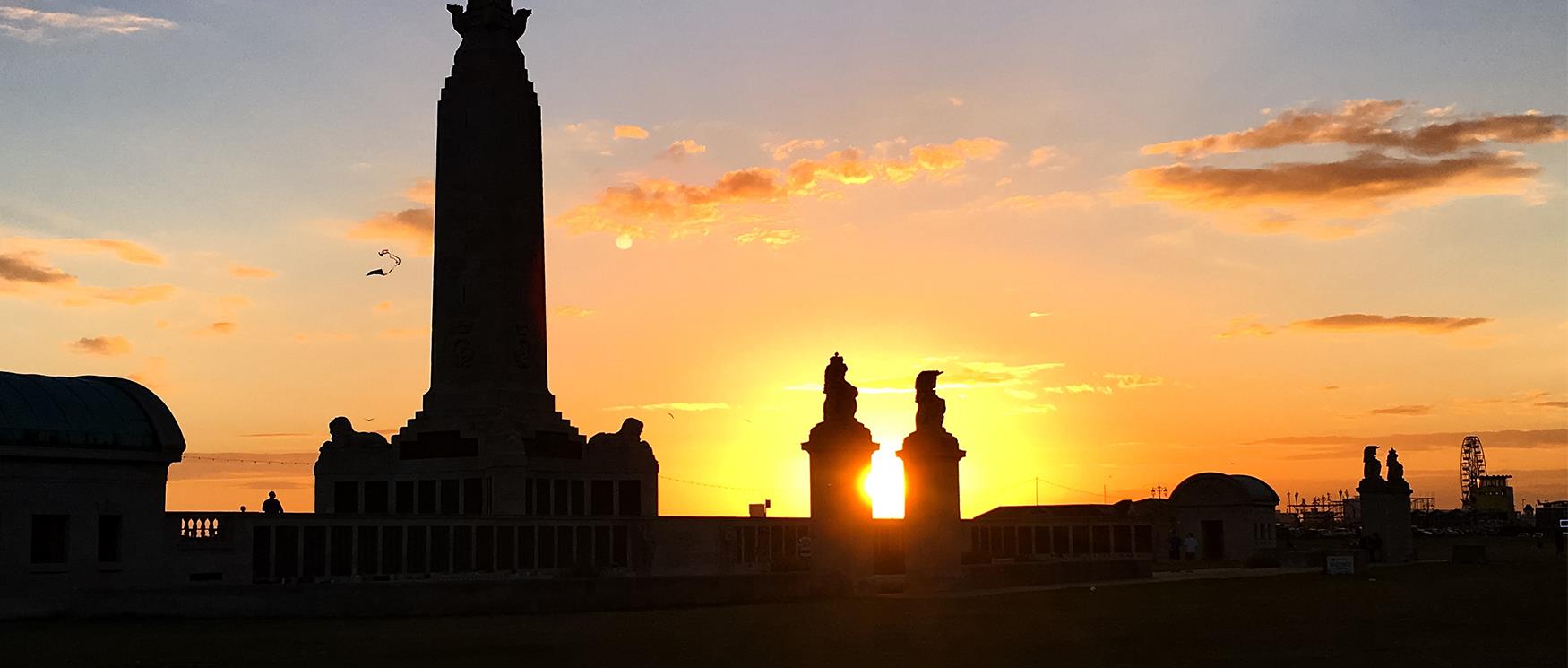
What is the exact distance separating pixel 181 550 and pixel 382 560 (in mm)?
8819

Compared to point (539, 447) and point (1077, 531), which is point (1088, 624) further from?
point (1077, 531)

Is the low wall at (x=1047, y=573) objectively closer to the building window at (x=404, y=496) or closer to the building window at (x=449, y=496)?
the building window at (x=449, y=496)

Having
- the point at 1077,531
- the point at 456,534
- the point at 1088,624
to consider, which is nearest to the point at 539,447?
the point at 456,534

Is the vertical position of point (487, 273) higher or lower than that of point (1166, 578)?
higher

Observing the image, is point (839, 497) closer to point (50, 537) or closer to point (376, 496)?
point (50, 537)

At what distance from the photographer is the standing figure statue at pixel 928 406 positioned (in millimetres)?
52125

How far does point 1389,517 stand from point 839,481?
152 feet

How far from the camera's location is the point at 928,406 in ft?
171

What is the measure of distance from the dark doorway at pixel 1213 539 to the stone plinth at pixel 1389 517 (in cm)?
1092

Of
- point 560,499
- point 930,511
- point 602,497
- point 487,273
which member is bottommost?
point 930,511

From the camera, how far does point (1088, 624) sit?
124 feet

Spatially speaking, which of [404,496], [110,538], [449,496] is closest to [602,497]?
[449,496]

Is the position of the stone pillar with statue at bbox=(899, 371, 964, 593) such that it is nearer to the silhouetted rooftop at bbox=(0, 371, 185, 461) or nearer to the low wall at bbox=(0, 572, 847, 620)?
the low wall at bbox=(0, 572, 847, 620)

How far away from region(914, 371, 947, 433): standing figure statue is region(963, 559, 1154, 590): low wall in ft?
17.1
